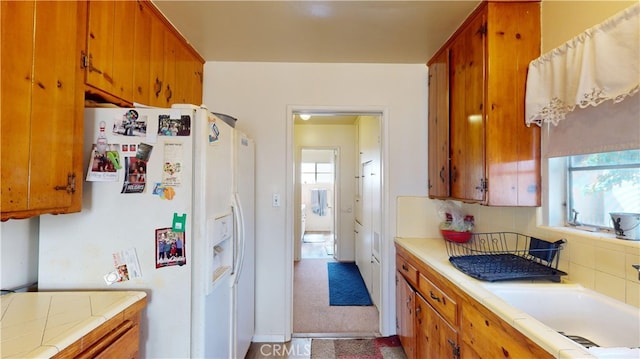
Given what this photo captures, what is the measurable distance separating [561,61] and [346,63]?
59.3 inches

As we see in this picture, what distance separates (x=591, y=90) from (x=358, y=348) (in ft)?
7.29

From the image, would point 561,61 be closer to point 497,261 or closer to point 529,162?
point 529,162

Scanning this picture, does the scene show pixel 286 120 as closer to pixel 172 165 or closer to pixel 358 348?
pixel 172 165

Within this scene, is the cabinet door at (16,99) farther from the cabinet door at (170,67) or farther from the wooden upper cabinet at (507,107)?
the wooden upper cabinet at (507,107)

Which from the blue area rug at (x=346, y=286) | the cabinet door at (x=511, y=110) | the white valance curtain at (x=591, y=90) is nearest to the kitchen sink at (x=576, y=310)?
the cabinet door at (x=511, y=110)

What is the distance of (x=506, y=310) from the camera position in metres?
1.00

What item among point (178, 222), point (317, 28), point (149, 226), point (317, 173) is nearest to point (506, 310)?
point (178, 222)

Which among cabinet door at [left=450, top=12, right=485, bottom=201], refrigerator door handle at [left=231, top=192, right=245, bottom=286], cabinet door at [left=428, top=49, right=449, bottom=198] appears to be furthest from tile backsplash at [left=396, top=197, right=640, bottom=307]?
refrigerator door handle at [left=231, top=192, right=245, bottom=286]

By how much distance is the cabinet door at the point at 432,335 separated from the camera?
141cm

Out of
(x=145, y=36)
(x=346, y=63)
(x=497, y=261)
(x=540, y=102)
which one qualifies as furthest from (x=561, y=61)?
(x=145, y=36)

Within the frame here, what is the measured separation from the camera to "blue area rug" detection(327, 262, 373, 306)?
3197 millimetres

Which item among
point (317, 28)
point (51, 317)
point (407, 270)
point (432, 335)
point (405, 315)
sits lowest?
point (405, 315)

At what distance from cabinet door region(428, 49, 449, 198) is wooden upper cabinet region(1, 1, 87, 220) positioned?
214cm

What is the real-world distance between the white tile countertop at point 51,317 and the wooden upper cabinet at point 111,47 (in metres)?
0.90
